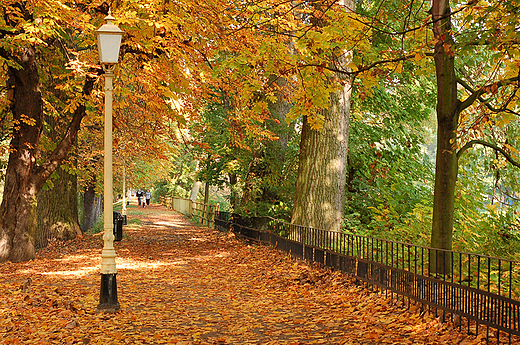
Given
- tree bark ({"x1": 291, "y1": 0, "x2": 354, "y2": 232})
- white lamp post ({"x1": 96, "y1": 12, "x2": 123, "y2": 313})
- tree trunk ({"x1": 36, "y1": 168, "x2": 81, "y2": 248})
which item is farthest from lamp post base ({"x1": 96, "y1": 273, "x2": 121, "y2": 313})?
tree trunk ({"x1": 36, "y1": 168, "x2": 81, "y2": 248})

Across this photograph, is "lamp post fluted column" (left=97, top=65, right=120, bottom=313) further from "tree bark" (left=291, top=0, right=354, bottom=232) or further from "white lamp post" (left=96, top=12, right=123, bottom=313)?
"tree bark" (left=291, top=0, right=354, bottom=232)

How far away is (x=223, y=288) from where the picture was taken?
429 inches

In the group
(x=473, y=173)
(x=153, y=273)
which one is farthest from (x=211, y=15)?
(x=473, y=173)

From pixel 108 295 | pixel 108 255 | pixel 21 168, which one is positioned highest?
pixel 21 168

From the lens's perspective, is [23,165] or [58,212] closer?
[23,165]

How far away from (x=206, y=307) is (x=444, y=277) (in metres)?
4.10

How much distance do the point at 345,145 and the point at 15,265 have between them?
8.66 metres

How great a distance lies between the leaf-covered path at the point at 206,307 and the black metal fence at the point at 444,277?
237 millimetres

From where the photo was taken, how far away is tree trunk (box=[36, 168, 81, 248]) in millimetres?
17484

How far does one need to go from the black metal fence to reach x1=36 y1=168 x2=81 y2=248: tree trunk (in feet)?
28.9

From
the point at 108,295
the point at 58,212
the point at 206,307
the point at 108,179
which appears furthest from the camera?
the point at 58,212

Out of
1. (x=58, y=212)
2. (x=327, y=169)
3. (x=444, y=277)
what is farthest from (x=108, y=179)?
(x=58, y=212)

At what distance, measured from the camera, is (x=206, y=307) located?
29.4 ft

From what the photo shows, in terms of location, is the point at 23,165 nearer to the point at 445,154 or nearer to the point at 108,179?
the point at 108,179
